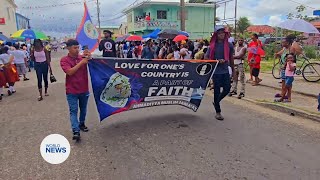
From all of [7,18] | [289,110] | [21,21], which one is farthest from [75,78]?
[21,21]

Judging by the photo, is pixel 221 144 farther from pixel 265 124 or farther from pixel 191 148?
pixel 265 124

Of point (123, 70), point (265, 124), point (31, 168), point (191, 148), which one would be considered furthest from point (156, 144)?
point (265, 124)

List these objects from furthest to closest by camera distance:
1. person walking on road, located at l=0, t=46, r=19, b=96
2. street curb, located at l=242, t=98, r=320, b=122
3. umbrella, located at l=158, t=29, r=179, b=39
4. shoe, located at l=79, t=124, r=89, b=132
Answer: umbrella, located at l=158, t=29, r=179, b=39 → person walking on road, located at l=0, t=46, r=19, b=96 → street curb, located at l=242, t=98, r=320, b=122 → shoe, located at l=79, t=124, r=89, b=132

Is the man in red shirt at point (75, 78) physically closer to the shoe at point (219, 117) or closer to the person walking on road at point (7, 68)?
the shoe at point (219, 117)

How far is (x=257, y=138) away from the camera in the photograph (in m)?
4.94

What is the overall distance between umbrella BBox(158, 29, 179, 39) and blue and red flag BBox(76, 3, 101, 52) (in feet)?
43.6

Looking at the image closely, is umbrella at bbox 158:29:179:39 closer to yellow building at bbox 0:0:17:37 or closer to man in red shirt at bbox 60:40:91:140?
man in red shirt at bbox 60:40:91:140

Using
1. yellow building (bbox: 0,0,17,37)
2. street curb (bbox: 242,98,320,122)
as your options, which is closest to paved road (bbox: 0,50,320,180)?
street curb (bbox: 242,98,320,122)

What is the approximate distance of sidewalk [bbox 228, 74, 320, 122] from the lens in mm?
6580

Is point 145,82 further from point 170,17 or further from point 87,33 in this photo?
point 170,17

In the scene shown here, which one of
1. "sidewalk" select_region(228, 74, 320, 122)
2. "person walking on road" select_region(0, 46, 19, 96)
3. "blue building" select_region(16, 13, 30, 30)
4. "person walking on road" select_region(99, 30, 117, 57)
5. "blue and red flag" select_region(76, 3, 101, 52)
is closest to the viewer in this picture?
"blue and red flag" select_region(76, 3, 101, 52)

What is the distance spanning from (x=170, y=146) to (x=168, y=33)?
1514 cm

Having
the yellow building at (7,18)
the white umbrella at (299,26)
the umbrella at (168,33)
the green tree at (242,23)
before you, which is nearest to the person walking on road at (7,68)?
the white umbrella at (299,26)

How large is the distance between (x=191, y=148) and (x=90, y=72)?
2.08m
